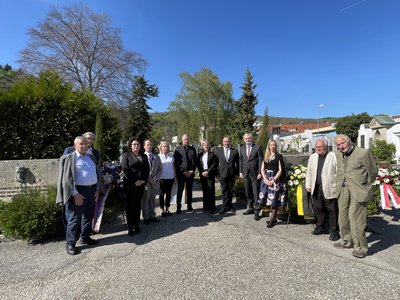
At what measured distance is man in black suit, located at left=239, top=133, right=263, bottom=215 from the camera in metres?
6.19

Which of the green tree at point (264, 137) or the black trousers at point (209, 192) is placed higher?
the green tree at point (264, 137)

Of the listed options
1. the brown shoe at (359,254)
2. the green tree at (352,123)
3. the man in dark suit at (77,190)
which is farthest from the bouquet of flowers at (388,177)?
the green tree at (352,123)

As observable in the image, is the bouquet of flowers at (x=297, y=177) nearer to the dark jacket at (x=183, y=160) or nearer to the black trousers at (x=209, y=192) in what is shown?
the black trousers at (x=209, y=192)

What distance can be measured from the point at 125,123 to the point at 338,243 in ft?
77.7

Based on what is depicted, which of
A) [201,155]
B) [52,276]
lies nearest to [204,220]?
[201,155]

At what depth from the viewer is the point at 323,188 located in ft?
15.2

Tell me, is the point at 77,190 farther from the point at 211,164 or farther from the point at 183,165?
the point at 211,164

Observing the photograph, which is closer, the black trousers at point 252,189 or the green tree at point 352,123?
the black trousers at point 252,189

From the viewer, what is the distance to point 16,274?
11.7ft

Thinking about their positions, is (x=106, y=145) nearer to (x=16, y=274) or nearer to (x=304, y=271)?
(x=16, y=274)

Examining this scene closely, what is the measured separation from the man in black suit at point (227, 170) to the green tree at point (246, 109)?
972 inches

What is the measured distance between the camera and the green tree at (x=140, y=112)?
2738 centimetres

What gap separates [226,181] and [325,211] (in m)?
2.37

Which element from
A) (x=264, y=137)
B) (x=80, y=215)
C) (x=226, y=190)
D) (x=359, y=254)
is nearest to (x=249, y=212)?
(x=226, y=190)
